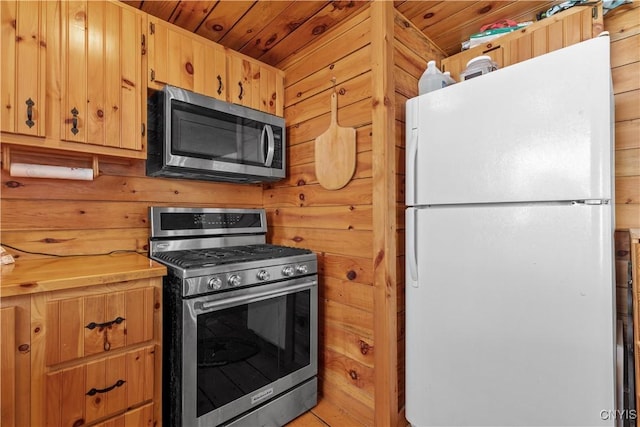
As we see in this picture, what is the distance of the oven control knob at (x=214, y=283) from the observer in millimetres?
1282

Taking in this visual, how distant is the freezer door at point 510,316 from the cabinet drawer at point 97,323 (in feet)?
3.70

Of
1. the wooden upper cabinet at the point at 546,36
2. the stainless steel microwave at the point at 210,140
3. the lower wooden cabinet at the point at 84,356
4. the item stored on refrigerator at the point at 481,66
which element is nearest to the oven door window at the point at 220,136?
the stainless steel microwave at the point at 210,140

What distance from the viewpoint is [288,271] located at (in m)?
1.57

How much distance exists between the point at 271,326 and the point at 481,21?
1972 mm

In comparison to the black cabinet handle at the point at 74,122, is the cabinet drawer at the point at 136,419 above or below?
below

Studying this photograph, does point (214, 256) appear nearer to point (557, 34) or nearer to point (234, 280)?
point (234, 280)

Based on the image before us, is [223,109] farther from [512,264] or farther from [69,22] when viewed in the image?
[512,264]

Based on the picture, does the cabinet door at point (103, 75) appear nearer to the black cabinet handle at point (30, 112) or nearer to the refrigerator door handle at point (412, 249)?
the black cabinet handle at point (30, 112)

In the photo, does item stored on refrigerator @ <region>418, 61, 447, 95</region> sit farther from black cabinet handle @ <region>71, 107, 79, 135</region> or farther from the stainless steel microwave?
black cabinet handle @ <region>71, 107, 79, 135</region>

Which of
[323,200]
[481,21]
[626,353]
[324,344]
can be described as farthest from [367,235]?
[481,21]

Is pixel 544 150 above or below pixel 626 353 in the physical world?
above

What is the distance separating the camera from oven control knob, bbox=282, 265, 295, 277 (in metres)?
1.55

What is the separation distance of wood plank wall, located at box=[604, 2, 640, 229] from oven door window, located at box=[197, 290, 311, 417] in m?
1.54

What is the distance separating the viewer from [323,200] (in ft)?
5.79
